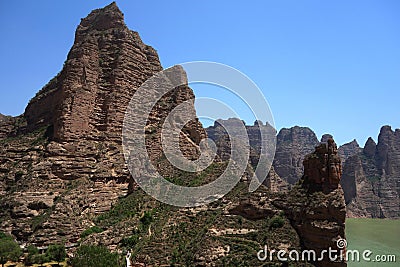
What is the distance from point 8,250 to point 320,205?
29318mm

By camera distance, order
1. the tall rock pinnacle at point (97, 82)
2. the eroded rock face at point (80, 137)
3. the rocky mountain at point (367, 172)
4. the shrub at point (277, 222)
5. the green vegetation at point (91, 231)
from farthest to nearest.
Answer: the rocky mountain at point (367, 172) → the tall rock pinnacle at point (97, 82) → the eroded rock face at point (80, 137) → the green vegetation at point (91, 231) → the shrub at point (277, 222)

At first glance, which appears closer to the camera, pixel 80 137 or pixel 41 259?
pixel 41 259

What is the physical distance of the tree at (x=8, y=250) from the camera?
35812 millimetres

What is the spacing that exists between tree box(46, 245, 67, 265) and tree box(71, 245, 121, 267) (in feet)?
6.96

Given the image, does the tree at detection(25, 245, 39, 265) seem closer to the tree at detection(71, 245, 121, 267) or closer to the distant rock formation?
the tree at detection(71, 245, 121, 267)

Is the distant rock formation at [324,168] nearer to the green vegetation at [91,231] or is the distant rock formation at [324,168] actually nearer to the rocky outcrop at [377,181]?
the green vegetation at [91,231]

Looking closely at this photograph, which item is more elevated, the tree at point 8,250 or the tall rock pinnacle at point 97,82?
the tall rock pinnacle at point 97,82

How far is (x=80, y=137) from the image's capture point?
49.1 metres

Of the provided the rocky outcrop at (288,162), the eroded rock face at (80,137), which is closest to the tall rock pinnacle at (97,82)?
the eroded rock face at (80,137)

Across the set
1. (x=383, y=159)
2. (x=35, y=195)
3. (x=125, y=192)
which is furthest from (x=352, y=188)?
(x=35, y=195)

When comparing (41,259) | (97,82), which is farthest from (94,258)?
(97,82)

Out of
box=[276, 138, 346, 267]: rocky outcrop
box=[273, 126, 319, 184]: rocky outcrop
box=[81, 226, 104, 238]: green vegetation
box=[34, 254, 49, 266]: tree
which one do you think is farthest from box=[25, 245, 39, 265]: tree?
box=[273, 126, 319, 184]: rocky outcrop

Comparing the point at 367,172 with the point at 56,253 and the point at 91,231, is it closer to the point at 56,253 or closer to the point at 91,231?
the point at 91,231

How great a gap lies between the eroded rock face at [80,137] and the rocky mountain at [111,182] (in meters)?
0.13
